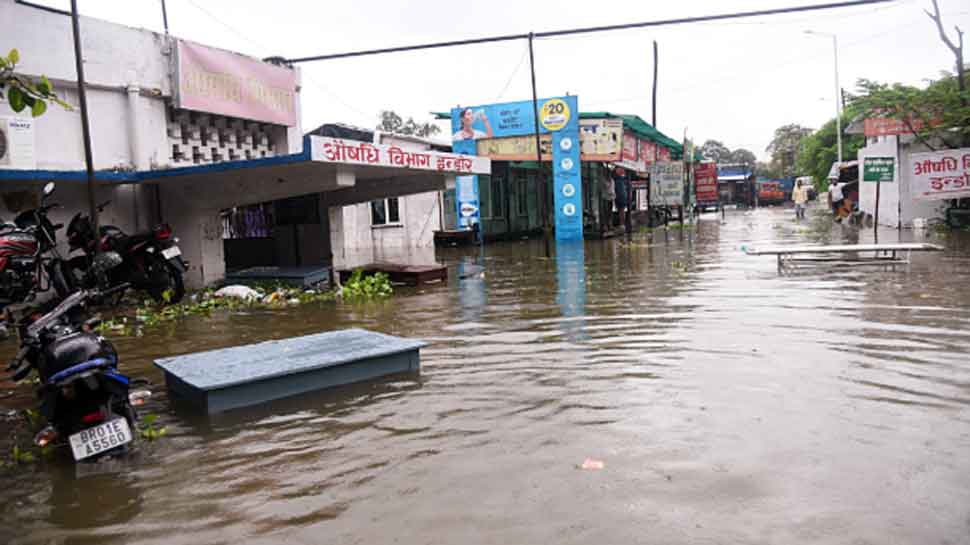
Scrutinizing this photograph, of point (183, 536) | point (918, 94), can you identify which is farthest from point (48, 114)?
point (918, 94)

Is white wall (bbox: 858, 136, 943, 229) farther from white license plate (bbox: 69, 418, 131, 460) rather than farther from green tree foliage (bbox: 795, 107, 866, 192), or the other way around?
green tree foliage (bbox: 795, 107, 866, 192)

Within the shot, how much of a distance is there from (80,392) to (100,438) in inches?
11.5

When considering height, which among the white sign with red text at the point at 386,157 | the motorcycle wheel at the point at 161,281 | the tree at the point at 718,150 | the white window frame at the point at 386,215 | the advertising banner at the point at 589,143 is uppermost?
the tree at the point at 718,150

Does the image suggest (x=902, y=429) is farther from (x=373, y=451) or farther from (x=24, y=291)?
(x=24, y=291)

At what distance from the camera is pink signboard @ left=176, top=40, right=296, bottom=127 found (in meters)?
13.6

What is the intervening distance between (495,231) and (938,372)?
2531cm

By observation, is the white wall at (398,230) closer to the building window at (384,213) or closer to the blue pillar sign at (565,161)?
the building window at (384,213)

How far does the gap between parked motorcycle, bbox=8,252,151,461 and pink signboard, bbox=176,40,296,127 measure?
9751 mm

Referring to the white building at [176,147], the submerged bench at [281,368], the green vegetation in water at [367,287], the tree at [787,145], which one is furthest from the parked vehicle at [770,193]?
the submerged bench at [281,368]

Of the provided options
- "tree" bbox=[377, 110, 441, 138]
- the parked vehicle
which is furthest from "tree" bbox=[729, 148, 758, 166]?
"tree" bbox=[377, 110, 441, 138]

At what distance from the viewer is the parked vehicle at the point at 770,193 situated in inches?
2832

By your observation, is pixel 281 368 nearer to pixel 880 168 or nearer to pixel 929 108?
pixel 880 168

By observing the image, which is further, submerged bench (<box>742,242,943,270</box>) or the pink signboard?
the pink signboard

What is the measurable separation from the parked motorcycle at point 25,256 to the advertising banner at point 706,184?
37.1 meters
